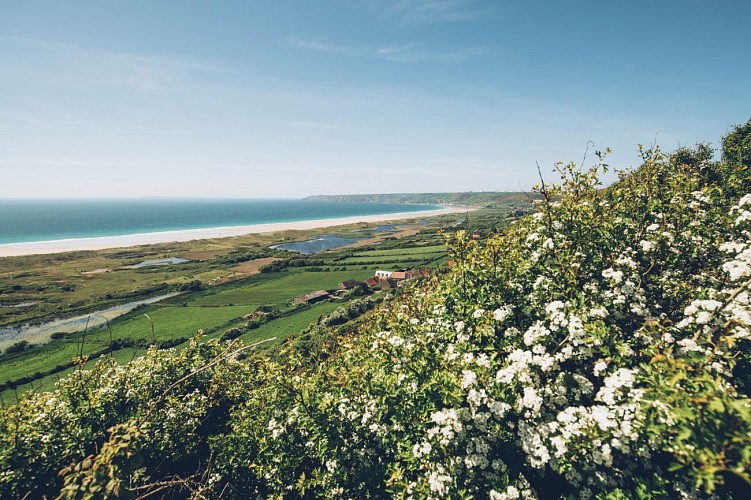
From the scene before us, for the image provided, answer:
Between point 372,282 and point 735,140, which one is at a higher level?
point 735,140

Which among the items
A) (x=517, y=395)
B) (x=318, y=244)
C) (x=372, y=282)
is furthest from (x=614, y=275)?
(x=318, y=244)

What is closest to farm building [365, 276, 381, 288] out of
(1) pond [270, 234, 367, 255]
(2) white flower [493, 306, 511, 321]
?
(1) pond [270, 234, 367, 255]

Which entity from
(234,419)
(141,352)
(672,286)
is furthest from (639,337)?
(141,352)

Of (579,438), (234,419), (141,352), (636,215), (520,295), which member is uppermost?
(636,215)

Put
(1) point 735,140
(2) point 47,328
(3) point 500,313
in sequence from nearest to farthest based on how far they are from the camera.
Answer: (3) point 500,313 < (1) point 735,140 < (2) point 47,328

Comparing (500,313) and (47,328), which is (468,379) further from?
(47,328)

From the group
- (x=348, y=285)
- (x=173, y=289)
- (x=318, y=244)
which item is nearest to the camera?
(x=348, y=285)

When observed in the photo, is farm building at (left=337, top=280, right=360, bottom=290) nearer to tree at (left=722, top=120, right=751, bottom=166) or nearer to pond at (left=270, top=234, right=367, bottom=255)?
pond at (left=270, top=234, right=367, bottom=255)

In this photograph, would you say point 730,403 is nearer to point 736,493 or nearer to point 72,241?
point 736,493

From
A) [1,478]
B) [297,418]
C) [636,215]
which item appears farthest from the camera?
[636,215]
